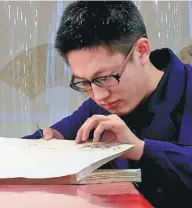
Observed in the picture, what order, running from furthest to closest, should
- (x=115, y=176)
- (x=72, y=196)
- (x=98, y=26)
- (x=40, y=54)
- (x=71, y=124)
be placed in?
1. (x=40, y=54)
2. (x=71, y=124)
3. (x=98, y=26)
4. (x=115, y=176)
5. (x=72, y=196)

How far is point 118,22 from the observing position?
846 mm

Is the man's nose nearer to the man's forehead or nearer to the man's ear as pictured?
the man's forehead

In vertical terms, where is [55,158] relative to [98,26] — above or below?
below

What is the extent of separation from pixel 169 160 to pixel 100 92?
Answer: 22 cm

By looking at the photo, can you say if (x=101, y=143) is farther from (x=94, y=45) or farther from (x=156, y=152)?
Result: (x=94, y=45)

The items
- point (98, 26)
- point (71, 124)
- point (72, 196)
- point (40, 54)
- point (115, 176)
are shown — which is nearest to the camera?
point (72, 196)

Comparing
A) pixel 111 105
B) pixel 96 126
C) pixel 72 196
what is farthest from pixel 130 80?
pixel 72 196

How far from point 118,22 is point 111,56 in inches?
2.9

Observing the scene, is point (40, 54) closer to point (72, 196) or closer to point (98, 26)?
point (98, 26)

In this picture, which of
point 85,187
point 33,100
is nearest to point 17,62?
point 33,100

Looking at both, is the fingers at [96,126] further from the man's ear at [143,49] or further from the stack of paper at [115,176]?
the man's ear at [143,49]

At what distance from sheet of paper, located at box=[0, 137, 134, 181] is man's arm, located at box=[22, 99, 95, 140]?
8.8 inches

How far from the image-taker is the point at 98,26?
830 mm

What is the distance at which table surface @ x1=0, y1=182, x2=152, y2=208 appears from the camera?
0.49 meters
